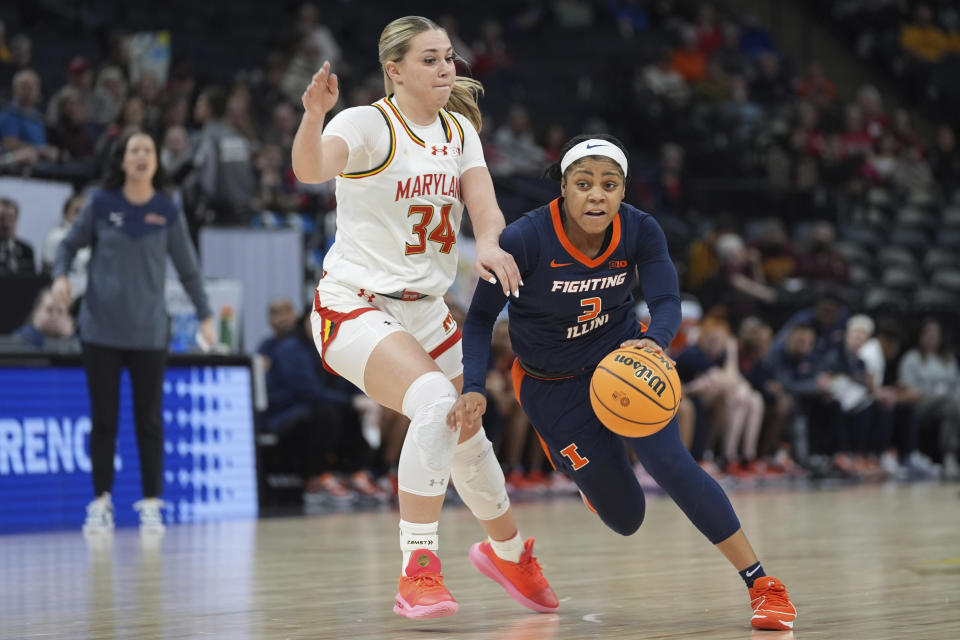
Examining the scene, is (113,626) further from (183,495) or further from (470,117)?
(183,495)

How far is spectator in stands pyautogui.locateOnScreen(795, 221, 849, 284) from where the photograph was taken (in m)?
15.8

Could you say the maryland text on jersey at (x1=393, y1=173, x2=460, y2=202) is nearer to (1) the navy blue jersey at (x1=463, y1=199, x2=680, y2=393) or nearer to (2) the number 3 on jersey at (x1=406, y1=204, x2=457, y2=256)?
(2) the number 3 on jersey at (x1=406, y1=204, x2=457, y2=256)

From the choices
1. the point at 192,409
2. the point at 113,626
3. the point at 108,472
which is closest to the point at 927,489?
the point at 192,409

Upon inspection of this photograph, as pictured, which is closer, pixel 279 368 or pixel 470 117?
pixel 470 117

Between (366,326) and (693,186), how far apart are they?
13.1 m

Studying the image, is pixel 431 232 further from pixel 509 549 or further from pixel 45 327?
pixel 45 327

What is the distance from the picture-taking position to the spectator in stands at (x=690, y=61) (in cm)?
1927

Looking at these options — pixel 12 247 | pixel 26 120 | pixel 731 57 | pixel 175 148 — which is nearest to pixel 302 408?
pixel 12 247

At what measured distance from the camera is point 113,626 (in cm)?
400

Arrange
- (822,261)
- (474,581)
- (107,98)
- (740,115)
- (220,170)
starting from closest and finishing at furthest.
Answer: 1. (474,581)
2. (220,170)
3. (107,98)
4. (822,261)
5. (740,115)

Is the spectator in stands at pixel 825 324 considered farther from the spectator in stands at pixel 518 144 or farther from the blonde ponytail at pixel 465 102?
the blonde ponytail at pixel 465 102

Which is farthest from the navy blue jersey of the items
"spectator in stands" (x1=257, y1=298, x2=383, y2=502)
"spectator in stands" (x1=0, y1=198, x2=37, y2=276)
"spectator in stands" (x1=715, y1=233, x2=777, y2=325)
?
"spectator in stands" (x1=715, y1=233, x2=777, y2=325)

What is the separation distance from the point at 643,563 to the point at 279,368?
4.97 metres

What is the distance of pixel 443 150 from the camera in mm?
4383
